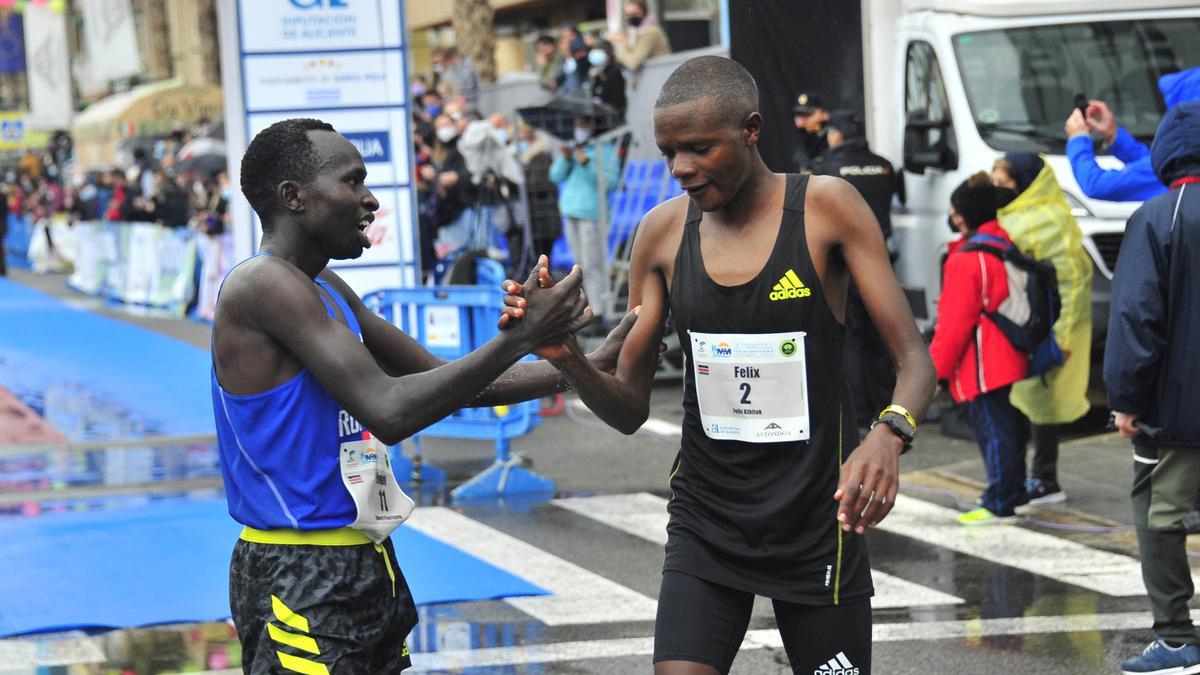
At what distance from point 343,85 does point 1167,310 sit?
304 inches

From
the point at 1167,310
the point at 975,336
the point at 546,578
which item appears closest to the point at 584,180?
the point at 975,336

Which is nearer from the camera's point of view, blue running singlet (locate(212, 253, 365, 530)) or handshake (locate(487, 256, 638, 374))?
handshake (locate(487, 256, 638, 374))

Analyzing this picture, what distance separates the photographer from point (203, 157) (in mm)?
25125

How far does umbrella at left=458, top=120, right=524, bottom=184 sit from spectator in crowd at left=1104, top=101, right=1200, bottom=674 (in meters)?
11.1

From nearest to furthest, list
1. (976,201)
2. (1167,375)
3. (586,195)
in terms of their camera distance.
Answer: (1167,375) < (976,201) < (586,195)

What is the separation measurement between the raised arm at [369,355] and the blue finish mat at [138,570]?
384 cm

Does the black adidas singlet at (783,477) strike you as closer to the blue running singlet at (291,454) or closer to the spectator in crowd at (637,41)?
the blue running singlet at (291,454)

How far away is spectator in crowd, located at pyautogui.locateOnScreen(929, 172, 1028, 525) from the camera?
885 cm

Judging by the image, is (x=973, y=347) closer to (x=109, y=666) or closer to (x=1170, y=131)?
(x=1170, y=131)

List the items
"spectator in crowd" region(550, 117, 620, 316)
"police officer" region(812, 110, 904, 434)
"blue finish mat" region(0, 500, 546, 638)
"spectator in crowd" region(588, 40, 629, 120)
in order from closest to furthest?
"blue finish mat" region(0, 500, 546, 638)
"police officer" region(812, 110, 904, 434)
"spectator in crowd" region(550, 117, 620, 316)
"spectator in crowd" region(588, 40, 629, 120)

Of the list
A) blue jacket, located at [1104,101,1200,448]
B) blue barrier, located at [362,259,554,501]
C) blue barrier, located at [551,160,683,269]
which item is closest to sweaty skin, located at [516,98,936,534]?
blue jacket, located at [1104,101,1200,448]

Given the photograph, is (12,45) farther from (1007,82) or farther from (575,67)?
(1007,82)

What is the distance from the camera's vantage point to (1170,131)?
6.10 meters

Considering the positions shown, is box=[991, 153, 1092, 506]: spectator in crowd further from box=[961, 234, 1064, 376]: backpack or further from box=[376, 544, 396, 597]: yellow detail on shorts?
box=[376, 544, 396, 597]: yellow detail on shorts
